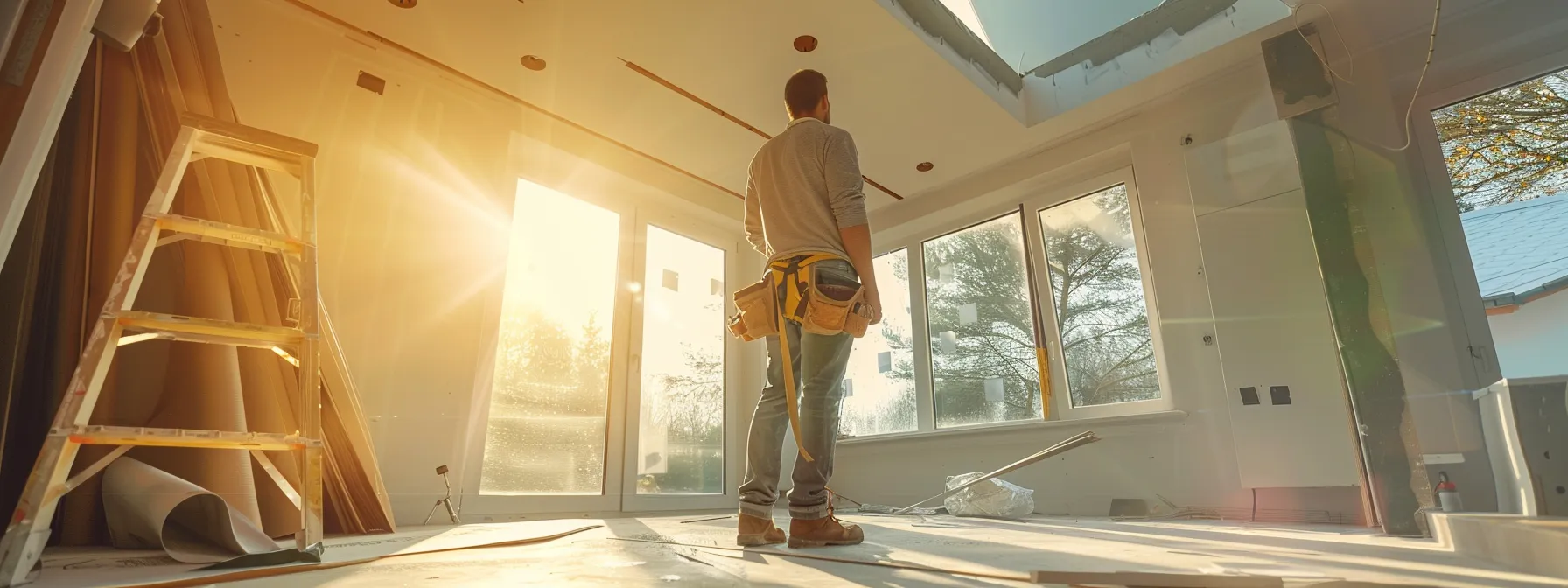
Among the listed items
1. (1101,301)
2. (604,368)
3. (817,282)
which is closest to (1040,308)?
(1101,301)

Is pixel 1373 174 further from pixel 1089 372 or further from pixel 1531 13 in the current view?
pixel 1089 372

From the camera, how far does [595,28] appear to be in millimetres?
2984

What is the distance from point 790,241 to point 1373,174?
2.27 meters

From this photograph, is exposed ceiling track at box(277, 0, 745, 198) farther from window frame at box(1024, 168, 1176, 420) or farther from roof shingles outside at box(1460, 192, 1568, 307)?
roof shingles outside at box(1460, 192, 1568, 307)

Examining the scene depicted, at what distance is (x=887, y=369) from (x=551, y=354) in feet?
7.31

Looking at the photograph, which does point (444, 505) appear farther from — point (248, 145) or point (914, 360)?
point (914, 360)

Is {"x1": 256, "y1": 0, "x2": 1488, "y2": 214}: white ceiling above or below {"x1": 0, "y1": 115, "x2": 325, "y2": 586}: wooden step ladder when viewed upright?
above

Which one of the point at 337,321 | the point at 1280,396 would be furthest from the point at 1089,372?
the point at 337,321

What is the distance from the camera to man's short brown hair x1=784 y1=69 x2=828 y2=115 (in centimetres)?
191

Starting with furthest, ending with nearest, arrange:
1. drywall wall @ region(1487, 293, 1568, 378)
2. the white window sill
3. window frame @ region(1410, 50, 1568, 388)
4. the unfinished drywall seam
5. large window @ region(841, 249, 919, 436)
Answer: large window @ region(841, 249, 919, 436) → the white window sill → the unfinished drywall seam → window frame @ region(1410, 50, 1568, 388) → drywall wall @ region(1487, 293, 1568, 378)

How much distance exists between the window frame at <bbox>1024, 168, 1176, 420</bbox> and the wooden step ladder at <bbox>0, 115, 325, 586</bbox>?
3.49 m

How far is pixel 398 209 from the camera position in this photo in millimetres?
3109

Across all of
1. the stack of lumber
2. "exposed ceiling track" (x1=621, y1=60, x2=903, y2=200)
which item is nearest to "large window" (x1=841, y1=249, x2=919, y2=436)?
"exposed ceiling track" (x1=621, y1=60, x2=903, y2=200)

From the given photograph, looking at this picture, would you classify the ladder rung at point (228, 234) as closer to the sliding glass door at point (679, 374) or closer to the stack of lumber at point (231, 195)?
the stack of lumber at point (231, 195)
